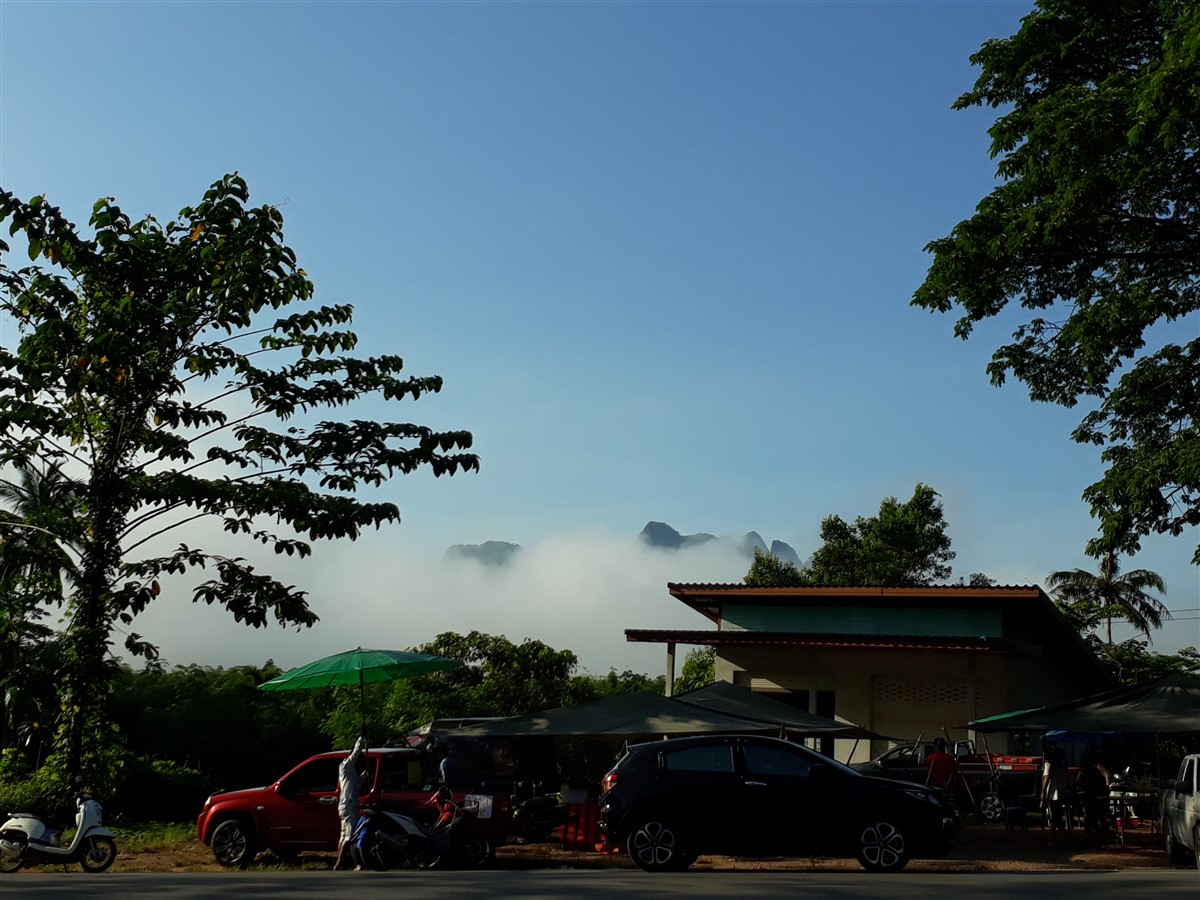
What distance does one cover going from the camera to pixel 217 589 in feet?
57.1

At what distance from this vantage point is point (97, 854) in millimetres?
15680

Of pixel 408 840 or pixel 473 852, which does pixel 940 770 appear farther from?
pixel 408 840

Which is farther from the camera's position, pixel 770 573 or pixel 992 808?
pixel 770 573

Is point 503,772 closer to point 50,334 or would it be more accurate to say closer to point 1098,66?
point 50,334

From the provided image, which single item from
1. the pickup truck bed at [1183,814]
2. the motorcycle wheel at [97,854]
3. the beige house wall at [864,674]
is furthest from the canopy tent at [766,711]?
the motorcycle wheel at [97,854]

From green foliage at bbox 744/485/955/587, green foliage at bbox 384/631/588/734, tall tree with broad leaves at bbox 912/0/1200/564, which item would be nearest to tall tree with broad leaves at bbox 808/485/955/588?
green foliage at bbox 744/485/955/587

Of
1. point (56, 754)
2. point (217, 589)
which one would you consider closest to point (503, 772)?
point (217, 589)

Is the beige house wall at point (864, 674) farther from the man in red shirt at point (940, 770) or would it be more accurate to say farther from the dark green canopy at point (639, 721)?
the dark green canopy at point (639, 721)

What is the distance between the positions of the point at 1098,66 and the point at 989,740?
46.2ft

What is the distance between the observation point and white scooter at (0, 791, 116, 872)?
50.7 feet

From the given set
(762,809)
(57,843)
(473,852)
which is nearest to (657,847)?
(762,809)

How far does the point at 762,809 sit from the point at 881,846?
1.43 metres

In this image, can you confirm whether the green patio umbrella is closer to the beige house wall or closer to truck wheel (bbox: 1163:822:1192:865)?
the beige house wall

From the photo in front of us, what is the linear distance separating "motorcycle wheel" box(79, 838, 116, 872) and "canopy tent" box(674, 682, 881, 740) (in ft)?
28.7
